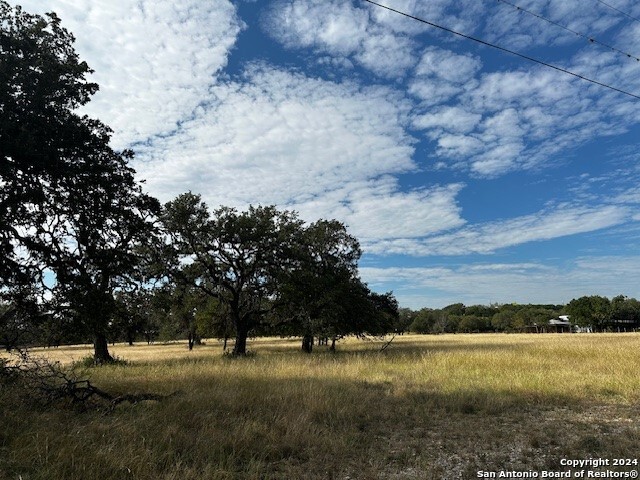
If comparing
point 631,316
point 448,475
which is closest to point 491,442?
point 448,475

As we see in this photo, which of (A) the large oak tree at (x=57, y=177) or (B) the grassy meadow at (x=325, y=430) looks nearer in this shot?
(B) the grassy meadow at (x=325, y=430)

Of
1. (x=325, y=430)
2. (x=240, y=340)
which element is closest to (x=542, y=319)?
(x=240, y=340)

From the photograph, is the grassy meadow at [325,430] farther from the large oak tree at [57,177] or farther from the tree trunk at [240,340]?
the tree trunk at [240,340]

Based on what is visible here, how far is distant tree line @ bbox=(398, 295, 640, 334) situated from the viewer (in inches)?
3939

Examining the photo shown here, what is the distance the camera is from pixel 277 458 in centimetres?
599

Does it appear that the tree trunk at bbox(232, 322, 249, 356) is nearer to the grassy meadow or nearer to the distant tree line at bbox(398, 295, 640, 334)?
the grassy meadow

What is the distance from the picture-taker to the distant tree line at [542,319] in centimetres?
10006

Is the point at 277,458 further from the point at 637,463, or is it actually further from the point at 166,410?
the point at 637,463

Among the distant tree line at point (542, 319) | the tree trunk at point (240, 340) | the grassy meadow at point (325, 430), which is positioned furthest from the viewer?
the distant tree line at point (542, 319)

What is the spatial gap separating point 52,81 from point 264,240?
17.9 m

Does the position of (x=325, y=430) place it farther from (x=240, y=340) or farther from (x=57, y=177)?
(x=240, y=340)

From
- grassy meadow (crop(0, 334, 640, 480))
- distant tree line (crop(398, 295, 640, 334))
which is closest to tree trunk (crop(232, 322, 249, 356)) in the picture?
grassy meadow (crop(0, 334, 640, 480))

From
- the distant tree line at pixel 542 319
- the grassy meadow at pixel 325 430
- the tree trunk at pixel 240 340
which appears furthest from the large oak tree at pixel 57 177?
the distant tree line at pixel 542 319

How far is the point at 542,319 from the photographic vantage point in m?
127
